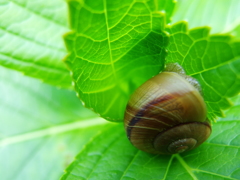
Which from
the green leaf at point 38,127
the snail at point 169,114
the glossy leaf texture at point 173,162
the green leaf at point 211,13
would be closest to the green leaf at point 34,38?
the green leaf at point 38,127

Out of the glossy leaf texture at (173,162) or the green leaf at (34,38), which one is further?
the green leaf at (34,38)

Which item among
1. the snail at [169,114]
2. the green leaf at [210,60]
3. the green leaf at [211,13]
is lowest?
the snail at [169,114]

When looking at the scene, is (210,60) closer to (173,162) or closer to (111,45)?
(111,45)

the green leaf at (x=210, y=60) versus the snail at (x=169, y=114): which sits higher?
the green leaf at (x=210, y=60)

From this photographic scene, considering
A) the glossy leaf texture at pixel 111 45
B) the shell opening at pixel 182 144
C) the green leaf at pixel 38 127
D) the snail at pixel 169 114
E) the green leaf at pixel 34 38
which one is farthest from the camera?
the green leaf at pixel 38 127

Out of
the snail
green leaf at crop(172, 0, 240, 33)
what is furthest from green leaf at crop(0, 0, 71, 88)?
green leaf at crop(172, 0, 240, 33)

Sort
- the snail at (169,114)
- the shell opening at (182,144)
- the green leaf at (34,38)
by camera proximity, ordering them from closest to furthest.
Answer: the snail at (169,114), the shell opening at (182,144), the green leaf at (34,38)

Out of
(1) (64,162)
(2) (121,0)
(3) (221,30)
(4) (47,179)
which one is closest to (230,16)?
(3) (221,30)

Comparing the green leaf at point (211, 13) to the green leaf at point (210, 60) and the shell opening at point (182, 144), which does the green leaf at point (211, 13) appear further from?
the shell opening at point (182, 144)
